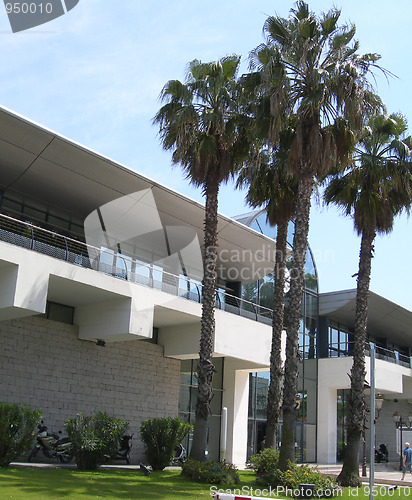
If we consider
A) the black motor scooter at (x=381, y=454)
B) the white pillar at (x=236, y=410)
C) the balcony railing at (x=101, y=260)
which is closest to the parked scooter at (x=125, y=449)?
the balcony railing at (x=101, y=260)

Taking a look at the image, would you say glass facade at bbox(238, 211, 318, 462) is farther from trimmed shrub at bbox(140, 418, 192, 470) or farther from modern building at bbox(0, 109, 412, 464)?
trimmed shrub at bbox(140, 418, 192, 470)

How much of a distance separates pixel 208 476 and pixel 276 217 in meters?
9.85

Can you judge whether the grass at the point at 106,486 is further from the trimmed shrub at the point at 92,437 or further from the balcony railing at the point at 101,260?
the balcony railing at the point at 101,260

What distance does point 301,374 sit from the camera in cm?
3553

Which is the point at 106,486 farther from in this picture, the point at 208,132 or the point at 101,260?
the point at 208,132

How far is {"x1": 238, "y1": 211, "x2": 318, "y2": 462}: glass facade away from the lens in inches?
1210

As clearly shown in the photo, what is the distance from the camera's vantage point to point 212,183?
19.5 metres

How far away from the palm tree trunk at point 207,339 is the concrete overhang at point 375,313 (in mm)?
20134

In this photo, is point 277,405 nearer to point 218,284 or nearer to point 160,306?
point 160,306

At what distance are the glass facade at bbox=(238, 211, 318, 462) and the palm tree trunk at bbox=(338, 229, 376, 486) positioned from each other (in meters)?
8.48

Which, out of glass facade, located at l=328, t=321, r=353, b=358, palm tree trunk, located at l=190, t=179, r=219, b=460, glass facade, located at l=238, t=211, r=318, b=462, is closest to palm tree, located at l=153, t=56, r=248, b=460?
palm tree trunk, located at l=190, t=179, r=219, b=460

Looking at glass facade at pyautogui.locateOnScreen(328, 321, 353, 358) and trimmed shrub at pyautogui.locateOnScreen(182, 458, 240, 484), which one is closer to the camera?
trimmed shrub at pyautogui.locateOnScreen(182, 458, 240, 484)

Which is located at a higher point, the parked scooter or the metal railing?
the metal railing

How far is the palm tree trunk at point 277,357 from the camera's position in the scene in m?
20.7
